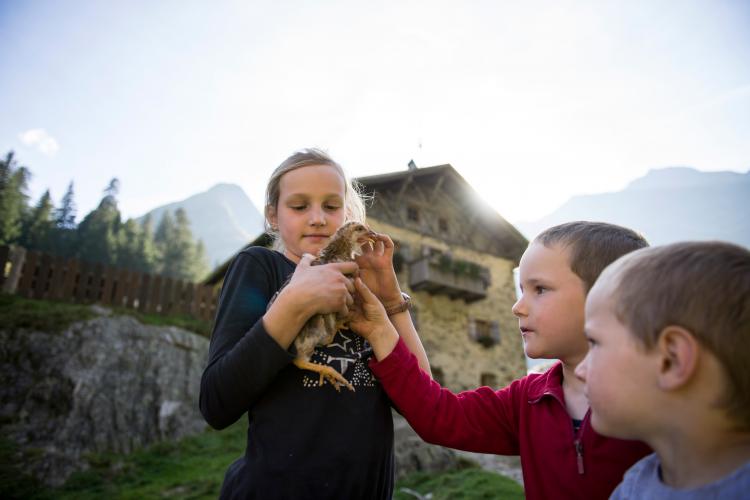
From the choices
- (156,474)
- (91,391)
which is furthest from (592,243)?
(91,391)

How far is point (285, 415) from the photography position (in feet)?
4.86

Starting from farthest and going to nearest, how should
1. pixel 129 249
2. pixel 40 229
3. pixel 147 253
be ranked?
pixel 147 253 < pixel 129 249 < pixel 40 229

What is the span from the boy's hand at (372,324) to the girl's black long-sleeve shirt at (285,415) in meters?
0.13

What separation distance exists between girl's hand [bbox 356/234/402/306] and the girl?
10.2 inches

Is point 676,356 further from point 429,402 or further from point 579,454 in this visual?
point 429,402

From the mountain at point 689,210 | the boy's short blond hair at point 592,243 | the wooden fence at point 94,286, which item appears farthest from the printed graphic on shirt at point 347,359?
the mountain at point 689,210

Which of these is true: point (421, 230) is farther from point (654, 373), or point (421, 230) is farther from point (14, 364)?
point (654, 373)

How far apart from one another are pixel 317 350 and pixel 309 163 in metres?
0.85

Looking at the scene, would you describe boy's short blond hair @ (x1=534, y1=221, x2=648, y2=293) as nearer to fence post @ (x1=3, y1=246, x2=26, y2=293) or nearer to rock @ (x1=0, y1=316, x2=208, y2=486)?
rock @ (x1=0, y1=316, x2=208, y2=486)

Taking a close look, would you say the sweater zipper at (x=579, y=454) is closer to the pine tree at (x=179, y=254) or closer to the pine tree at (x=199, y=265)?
the pine tree at (x=179, y=254)

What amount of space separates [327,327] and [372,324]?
0.29 meters

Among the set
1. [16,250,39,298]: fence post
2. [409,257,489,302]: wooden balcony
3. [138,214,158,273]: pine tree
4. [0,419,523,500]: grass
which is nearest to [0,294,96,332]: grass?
[16,250,39,298]: fence post

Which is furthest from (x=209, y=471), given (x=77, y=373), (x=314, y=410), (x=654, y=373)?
(x=654, y=373)

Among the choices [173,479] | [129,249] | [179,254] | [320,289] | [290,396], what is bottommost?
[173,479]
